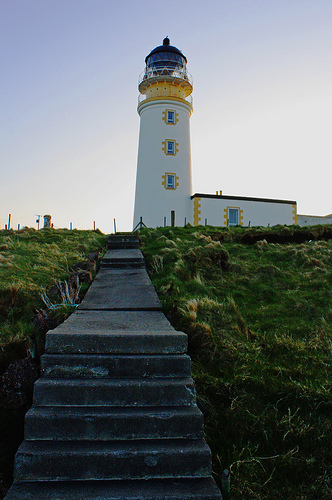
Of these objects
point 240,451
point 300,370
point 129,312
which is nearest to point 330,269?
point 300,370

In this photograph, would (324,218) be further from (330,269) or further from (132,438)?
(132,438)

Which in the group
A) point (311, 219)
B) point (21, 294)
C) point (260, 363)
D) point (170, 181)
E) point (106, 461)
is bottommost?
point (106, 461)

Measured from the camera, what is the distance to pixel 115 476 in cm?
310

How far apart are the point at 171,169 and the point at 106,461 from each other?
23368 mm

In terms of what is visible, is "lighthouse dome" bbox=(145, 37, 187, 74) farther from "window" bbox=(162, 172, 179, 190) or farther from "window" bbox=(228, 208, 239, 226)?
"window" bbox=(228, 208, 239, 226)

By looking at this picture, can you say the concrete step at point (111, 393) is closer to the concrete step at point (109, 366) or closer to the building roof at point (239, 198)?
the concrete step at point (109, 366)

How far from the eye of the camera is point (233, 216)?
2645 centimetres

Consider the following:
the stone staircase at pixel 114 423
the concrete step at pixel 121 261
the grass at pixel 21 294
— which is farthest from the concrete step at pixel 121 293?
the stone staircase at pixel 114 423

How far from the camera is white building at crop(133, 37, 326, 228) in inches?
993

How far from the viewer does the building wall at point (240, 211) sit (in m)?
25.4

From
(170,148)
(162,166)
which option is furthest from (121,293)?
(170,148)

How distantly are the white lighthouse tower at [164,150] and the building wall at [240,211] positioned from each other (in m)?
0.87

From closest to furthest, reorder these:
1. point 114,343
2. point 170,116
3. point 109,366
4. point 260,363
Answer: point 109,366 < point 114,343 < point 260,363 < point 170,116

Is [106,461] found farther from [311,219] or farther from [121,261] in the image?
[311,219]
